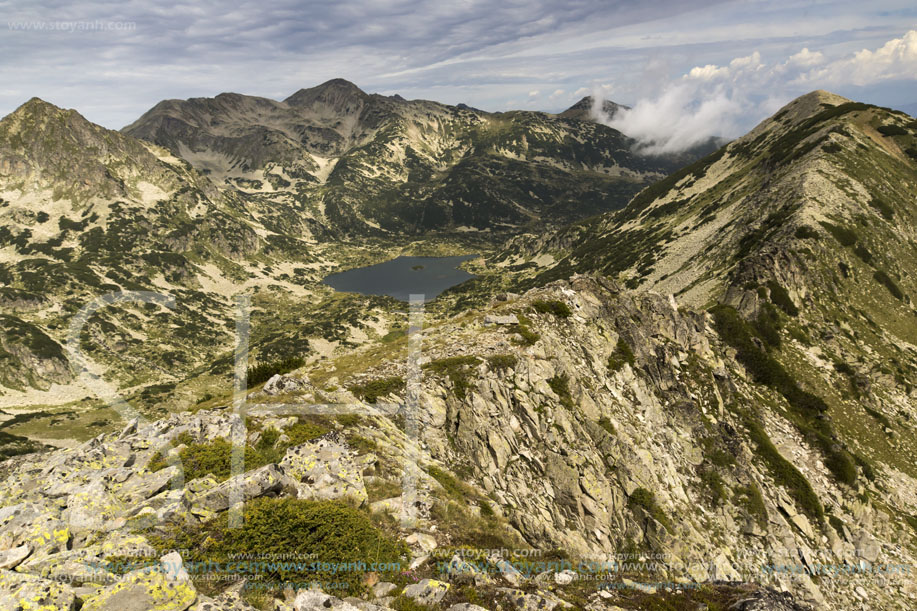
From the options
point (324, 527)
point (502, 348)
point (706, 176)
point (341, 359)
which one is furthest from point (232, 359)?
point (706, 176)

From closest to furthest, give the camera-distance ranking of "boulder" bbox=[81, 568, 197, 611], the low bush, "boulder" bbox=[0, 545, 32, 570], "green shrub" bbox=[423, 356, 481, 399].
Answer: "boulder" bbox=[81, 568, 197, 611], "boulder" bbox=[0, 545, 32, 570], "green shrub" bbox=[423, 356, 481, 399], the low bush

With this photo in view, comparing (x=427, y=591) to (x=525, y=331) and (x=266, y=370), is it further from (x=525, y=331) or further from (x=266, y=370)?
(x=266, y=370)

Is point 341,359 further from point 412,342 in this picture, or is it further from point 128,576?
point 128,576

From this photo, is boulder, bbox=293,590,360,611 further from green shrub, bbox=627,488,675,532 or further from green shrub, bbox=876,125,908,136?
green shrub, bbox=876,125,908,136

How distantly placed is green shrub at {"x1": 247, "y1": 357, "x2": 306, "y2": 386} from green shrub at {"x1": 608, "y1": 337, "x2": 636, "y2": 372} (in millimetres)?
31756

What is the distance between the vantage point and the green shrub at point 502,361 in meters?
34.3

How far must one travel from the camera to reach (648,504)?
107ft

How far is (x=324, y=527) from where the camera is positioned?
14930mm

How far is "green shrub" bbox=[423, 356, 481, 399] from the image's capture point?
32.2m

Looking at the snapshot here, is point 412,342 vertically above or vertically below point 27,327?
above

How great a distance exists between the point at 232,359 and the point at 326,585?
8161 inches

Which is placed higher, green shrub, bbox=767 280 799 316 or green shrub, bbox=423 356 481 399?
green shrub, bbox=423 356 481 399

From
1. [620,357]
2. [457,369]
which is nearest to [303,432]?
[457,369]

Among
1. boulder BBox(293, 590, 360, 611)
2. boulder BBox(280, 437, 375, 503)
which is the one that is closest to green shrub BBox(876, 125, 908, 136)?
boulder BBox(280, 437, 375, 503)
